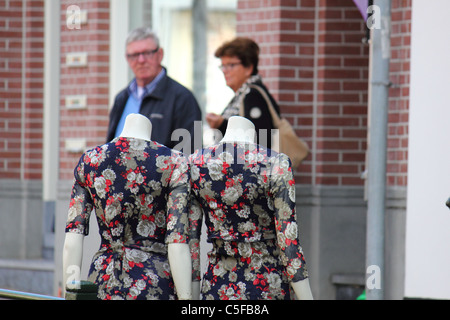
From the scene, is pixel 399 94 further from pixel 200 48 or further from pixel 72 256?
pixel 72 256

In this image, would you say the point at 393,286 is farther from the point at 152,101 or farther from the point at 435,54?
the point at 152,101

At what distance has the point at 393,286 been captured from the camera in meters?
6.90

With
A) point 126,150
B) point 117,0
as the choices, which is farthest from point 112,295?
point 117,0

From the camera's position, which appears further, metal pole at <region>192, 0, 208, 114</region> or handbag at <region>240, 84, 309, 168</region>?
metal pole at <region>192, 0, 208, 114</region>

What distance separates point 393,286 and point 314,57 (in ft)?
6.65

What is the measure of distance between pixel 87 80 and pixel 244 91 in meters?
2.39

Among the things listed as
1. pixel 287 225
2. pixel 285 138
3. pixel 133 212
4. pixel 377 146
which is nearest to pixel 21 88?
pixel 285 138

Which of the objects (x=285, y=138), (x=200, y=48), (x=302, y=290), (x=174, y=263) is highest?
(x=200, y=48)

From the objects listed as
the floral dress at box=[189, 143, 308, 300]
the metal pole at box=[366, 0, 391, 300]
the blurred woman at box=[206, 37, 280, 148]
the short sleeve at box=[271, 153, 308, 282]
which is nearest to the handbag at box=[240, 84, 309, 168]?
the blurred woman at box=[206, 37, 280, 148]

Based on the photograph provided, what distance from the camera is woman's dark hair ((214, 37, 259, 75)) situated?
22.1 ft

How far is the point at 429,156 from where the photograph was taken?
6.54 meters

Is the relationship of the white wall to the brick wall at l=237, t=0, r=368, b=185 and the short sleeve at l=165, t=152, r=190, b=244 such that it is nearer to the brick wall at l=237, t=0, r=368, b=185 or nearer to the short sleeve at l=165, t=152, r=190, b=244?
the brick wall at l=237, t=0, r=368, b=185

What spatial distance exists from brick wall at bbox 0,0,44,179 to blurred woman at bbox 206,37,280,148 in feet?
11.2

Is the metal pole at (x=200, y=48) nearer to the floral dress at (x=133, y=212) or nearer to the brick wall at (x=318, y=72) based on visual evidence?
the brick wall at (x=318, y=72)
